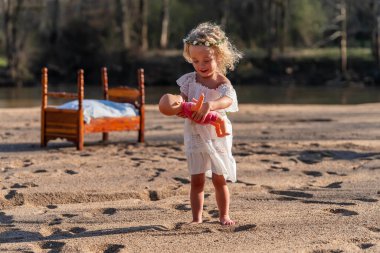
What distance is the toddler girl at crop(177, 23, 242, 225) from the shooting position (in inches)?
215

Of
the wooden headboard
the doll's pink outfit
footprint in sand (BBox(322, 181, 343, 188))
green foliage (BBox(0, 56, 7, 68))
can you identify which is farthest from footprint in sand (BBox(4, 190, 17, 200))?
green foliage (BBox(0, 56, 7, 68))

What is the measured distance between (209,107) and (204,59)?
445 millimetres

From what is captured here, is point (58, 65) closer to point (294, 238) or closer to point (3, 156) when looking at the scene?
point (3, 156)

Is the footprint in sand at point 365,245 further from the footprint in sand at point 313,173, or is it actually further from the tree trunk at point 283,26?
the tree trunk at point 283,26

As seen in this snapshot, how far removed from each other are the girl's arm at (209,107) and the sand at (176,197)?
881mm

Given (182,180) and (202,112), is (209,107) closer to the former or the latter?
(202,112)

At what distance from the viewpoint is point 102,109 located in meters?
11.2

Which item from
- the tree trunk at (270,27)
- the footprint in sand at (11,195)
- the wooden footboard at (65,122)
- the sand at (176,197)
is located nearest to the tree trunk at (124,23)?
the tree trunk at (270,27)

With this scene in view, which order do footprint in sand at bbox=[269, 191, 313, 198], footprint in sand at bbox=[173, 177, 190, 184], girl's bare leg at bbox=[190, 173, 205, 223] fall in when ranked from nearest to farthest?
girl's bare leg at bbox=[190, 173, 205, 223], footprint in sand at bbox=[269, 191, 313, 198], footprint in sand at bbox=[173, 177, 190, 184]

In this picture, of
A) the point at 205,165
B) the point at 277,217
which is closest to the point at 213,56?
the point at 205,165

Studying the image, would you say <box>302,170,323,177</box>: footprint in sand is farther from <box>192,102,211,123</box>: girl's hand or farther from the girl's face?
<box>192,102,211,123</box>: girl's hand

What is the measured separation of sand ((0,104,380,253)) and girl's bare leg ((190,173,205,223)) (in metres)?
0.12

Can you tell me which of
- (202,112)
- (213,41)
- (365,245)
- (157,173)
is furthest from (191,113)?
(157,173)

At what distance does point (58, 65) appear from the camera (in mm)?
43531
